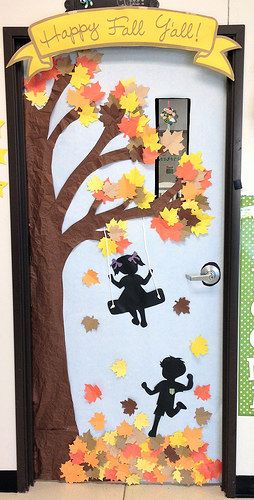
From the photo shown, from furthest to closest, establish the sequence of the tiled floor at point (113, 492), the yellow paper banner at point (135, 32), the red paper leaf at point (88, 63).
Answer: the tiled floor at point (113, 492) < the red paper leaf at point (88, 63) < the yellow paper banner at point (135, 32)

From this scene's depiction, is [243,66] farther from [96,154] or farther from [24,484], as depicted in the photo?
[24,484]

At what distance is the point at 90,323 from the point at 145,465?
670 mm

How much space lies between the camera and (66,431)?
234 centimetres

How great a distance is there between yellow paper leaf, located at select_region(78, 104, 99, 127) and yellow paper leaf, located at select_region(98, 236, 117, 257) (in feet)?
1.59

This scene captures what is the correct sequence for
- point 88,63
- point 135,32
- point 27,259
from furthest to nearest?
point 27,259
point 88,63
point 135,32

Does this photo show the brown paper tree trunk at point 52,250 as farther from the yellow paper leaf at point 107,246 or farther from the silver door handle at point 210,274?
the silver door handle at point 210,274

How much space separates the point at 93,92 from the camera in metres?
2.16

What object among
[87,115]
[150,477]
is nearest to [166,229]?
[87,115]

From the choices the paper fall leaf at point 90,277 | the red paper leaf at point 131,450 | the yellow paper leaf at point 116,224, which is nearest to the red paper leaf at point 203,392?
the red paper leaf at point 131,450

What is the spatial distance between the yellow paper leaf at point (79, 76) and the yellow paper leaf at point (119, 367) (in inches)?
46.0

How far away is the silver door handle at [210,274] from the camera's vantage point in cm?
222

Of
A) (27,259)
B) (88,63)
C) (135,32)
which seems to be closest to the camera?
(135,32)

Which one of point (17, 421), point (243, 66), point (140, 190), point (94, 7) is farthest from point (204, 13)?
point (17, 421)

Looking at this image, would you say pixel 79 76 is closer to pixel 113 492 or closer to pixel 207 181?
pixel 207 181
